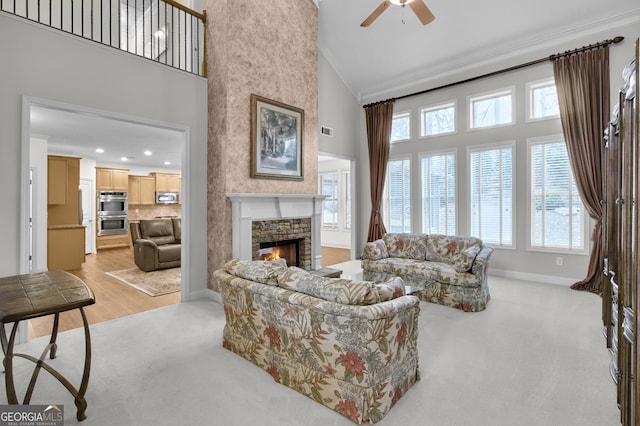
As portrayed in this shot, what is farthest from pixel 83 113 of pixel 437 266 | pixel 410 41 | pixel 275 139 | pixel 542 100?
pixel 542 100

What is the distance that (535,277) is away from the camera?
5.21 metres


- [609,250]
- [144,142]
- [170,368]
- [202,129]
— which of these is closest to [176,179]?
[144,142]

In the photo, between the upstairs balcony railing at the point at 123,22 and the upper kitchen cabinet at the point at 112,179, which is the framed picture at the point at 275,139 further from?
the upper kitchen cabinet at the point at 112,179

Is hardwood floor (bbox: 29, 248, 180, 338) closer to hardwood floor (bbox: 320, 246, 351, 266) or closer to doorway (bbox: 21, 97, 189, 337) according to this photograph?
doorway (bbox: 21, 97, 189, 337)

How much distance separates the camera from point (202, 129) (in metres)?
4.45

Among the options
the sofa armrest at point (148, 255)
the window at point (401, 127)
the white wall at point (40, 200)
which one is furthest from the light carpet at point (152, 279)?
the window at point (401, 127)

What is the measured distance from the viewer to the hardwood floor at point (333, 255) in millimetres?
7390

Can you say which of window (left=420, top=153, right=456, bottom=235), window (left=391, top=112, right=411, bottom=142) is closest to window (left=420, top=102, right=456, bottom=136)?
window (left=391, top=112, right=411, bottom=142)

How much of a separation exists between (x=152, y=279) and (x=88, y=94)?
127 inches

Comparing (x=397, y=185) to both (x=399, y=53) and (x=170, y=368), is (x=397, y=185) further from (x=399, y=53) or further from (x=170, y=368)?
(x=170, y=368)

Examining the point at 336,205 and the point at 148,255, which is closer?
the point at 148,255

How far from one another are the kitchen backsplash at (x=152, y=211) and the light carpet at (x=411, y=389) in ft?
24.1

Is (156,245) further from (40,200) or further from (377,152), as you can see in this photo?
(377,152)

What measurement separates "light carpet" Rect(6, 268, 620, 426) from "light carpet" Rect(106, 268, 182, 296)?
3.97 ft
